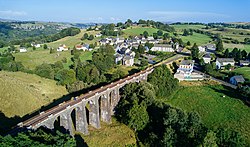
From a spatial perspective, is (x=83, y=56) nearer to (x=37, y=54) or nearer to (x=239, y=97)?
(x=37, y=54)

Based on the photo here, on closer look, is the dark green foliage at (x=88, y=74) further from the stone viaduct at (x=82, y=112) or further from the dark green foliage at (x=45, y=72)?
the stone viaduct at (x=82, y=112)

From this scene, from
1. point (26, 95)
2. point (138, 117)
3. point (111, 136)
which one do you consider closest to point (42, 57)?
point (26, 95)

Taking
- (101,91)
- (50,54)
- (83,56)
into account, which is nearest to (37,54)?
(50,54)

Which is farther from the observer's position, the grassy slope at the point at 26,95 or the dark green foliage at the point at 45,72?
the dark green foliage at the point at 45,72

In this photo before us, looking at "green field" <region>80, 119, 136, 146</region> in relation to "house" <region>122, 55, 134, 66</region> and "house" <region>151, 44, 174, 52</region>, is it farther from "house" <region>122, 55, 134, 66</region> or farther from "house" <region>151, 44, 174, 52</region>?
"house" <region>151, 44, 174, 52</region>

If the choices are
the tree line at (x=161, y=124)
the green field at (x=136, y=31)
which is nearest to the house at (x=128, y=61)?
the tree line at (x=161, y=124)

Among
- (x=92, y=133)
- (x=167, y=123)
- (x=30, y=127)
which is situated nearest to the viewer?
(x=30, y=127)
